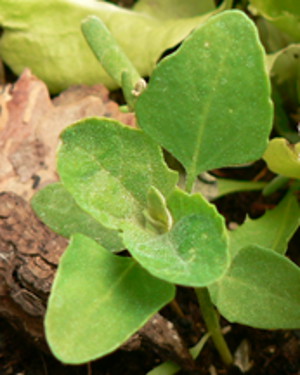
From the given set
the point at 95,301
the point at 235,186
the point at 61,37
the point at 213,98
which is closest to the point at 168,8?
the point at 61,37

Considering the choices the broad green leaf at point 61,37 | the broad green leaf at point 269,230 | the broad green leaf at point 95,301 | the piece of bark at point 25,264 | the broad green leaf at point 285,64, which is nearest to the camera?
the broad green leaf at point 95,301

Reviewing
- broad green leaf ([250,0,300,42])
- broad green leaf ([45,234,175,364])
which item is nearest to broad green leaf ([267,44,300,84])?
broad green leaf ([250,0,300,42])

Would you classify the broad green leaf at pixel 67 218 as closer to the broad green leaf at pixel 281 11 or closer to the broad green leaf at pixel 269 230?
the broad green leaf at pixel 269 230

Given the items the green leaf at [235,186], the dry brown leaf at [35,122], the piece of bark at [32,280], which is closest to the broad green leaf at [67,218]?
the piece of bark at [32,280]

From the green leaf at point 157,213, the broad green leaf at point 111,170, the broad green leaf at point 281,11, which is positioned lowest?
the broad green leaf at point 281,11

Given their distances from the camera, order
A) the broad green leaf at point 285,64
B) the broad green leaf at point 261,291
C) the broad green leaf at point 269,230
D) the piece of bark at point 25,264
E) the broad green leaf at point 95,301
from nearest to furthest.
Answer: the broad green leaf at point 95,301
the broad green leaf at point 261,291
the piece of bark at point 25,264
the broad green leaf at point 269,230
the broad green leaf at point 285,64
